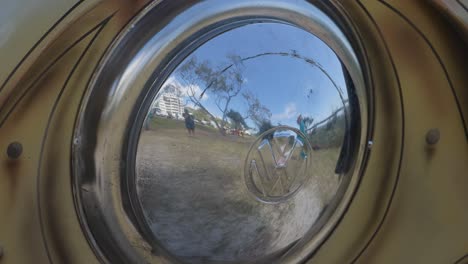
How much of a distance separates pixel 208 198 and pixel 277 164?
7.0 inches

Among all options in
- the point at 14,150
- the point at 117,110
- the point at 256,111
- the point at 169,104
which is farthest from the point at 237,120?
the point at 14,150

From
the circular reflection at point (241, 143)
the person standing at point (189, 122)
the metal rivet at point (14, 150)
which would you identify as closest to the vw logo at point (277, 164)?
the circular reflection at point (241, 143)

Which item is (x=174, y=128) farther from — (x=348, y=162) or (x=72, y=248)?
(x=348, y=162)

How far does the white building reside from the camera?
1.04 m

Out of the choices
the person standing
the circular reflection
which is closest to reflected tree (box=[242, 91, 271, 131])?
the circular reflection

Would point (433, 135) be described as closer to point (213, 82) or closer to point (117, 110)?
point (213, 82)

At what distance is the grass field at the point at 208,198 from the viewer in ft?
3.43

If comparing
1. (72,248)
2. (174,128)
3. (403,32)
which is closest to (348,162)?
(403,32)

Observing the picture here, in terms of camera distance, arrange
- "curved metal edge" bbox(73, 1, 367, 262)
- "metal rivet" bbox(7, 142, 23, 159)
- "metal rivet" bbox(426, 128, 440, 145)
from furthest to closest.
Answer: "metal rivet" bbox(426, 128, 440, 145) → "curved metal edge" bbox(73, 1, 367, 262) → "metal rivet" bbox(7, 142, 23, 159)

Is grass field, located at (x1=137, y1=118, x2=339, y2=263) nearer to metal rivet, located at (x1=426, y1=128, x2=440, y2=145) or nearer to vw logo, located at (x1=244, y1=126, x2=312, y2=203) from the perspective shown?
vw logo, located at (x1=244, y1=126, x2=312, y2=203)

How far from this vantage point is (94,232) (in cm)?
103

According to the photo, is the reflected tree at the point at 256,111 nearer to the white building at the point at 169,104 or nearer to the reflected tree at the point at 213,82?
the reflected tree at the point at 213,82

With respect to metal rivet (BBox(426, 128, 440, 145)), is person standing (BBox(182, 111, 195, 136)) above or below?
above

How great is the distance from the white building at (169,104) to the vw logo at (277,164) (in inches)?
7.3
